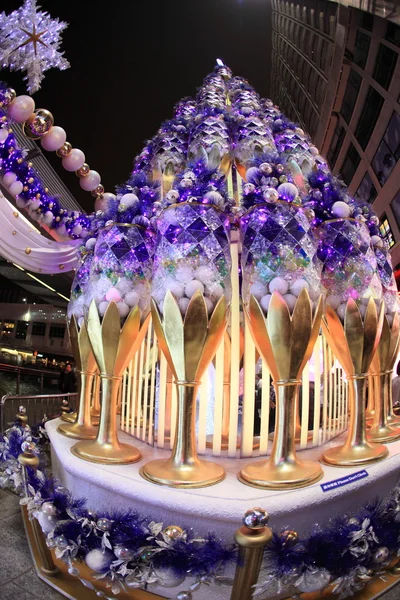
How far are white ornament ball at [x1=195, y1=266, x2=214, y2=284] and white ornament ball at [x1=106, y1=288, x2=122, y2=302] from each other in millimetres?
392

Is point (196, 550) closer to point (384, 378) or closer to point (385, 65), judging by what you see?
point (384, 378)

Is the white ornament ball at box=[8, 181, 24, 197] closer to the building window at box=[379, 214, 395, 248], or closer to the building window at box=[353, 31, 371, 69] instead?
the building window at box=[353, 31, 371, 69]

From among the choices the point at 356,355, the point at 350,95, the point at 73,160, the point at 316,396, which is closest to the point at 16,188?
the point at 73,160

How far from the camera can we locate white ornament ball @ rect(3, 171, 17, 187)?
12.3ft

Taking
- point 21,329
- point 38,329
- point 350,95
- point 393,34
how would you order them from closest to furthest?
1. point 393,34
2. point 350,95
3. point 21,329
4. point 38,329

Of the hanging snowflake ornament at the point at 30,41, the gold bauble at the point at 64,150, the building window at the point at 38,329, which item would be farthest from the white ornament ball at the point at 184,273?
the building window at the point at 38,329

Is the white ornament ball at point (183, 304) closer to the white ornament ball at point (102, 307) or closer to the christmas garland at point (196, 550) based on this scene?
the white ornament ball at point (102, 307)

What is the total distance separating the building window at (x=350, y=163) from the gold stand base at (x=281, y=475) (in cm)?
1030

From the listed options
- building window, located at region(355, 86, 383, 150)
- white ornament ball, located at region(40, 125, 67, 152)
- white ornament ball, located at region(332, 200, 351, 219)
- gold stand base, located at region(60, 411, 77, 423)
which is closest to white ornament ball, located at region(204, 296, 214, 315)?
white ornament ball, located at region(332, 200, 351, 219)

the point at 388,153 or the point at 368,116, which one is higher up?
the point at 368,116

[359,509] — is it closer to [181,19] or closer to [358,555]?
[358,555]

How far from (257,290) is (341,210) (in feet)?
2.25

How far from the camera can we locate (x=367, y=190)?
38.7ft

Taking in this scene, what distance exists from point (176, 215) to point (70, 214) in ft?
10.6
